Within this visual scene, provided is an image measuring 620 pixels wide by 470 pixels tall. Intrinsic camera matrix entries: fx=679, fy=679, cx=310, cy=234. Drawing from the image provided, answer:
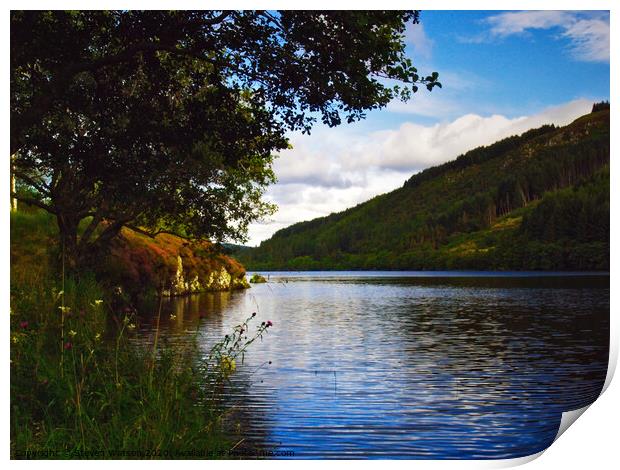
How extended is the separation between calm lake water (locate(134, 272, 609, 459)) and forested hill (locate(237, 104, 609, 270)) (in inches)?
97.7

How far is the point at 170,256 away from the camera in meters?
28.5

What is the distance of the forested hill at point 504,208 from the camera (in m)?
14.1

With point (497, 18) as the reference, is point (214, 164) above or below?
below

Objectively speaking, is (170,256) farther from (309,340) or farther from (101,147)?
(101,147)

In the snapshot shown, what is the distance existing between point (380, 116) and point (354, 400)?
394 centimetres

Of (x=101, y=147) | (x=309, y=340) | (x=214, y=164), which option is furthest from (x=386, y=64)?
(x=309, y=340)

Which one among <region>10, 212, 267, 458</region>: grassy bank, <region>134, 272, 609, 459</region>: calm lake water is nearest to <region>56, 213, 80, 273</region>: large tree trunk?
<region>134, 272, 609, 459</region>: calm lake water

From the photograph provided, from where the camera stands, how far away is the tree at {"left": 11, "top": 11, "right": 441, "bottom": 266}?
8070 millimetres

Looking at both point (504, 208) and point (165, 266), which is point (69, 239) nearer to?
point (165, 266)

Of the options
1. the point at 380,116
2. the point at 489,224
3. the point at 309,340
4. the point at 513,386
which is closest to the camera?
the point at 380,116

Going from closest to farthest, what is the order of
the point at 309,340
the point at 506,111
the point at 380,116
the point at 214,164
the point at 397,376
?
the point at 380,116
the point at 506,111
the point at 397,376
the point at 214,164
the point at 309,340

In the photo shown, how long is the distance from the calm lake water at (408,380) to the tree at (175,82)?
2863mm
